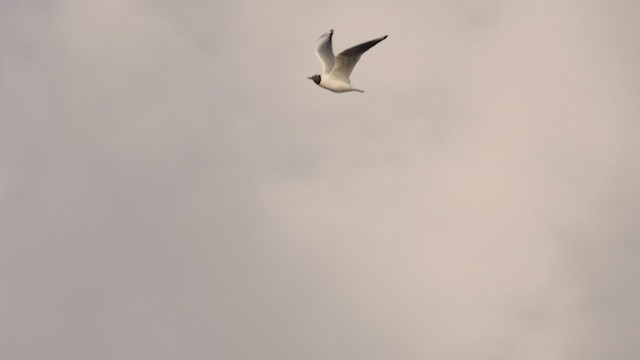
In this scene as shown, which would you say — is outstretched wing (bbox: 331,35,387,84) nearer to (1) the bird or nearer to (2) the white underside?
(1) the bird

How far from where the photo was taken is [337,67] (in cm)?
6044

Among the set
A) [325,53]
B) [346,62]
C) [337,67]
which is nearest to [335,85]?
[337,67]

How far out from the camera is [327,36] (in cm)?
6238

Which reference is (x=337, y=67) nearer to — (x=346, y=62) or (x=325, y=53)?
(x=346, y=62)

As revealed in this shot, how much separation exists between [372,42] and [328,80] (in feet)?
17.9

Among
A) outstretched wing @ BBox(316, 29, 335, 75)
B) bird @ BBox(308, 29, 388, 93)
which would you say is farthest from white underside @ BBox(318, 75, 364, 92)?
outstretched wing @ BBox(316, 29, 335, 75)

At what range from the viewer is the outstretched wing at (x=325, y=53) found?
2418 inches

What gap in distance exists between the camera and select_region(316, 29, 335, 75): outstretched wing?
201 feet

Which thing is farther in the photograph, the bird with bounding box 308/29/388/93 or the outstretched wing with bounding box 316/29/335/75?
the outstretched wing with bounding box 316/29/335/75

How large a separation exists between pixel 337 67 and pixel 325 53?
6.35 feet

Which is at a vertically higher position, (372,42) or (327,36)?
(327,36)

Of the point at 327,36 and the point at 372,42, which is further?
the point at 327,36

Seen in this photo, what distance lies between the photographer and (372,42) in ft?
185

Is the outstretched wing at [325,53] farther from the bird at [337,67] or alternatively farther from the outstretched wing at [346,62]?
the outstretched wing at [346,62]
